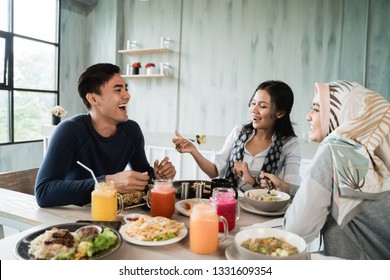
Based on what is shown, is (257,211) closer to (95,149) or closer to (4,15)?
(95,149)

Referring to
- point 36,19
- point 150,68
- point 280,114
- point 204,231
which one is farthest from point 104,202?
point 36,19

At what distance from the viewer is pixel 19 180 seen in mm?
1718

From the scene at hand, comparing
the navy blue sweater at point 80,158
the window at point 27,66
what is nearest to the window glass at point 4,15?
the window at point 27,66

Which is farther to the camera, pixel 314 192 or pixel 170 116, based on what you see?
pixel 170 116

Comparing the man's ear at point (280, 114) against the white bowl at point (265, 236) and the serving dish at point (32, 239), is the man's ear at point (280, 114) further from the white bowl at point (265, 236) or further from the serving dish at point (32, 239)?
the serving dish at point (32, 239)

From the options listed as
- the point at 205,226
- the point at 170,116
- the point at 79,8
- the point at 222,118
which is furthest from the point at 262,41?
the point at 205,226

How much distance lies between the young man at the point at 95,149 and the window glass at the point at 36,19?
11.6 ft

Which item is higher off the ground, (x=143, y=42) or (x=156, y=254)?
(x=143, y=42)

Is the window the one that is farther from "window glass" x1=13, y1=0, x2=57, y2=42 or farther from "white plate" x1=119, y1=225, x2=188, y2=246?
"white plate" x1=119, y1=225, x2=188, y2=246

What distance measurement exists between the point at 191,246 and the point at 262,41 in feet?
12.7

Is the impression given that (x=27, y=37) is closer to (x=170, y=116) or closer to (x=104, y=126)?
(x=170, y=116)

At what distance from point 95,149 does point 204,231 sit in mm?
927

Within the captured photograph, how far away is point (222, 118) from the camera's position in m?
4.59
